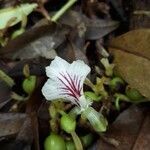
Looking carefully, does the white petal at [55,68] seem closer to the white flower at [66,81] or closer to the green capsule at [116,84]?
the white flower at [66,81]

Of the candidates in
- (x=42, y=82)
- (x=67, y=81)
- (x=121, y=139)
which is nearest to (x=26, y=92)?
(x=42, y=82)

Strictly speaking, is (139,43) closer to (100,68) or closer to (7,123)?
(100,68)

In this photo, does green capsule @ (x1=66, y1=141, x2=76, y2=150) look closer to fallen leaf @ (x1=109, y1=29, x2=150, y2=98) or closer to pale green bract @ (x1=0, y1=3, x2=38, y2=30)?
fallen leaf @ (x1=109, y1=29, x2=150, y2=98)

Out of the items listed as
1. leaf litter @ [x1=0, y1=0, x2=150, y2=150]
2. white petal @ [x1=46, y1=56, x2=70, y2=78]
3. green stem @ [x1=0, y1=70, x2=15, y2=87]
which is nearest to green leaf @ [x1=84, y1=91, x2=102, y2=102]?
leaf litter @ [x1=0, y1=0, x2=150, y2=150]

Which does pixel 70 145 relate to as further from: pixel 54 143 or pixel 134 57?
pixel 134 57

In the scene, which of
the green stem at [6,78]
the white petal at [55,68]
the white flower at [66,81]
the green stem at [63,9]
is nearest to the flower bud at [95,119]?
the white flower at [66,81]

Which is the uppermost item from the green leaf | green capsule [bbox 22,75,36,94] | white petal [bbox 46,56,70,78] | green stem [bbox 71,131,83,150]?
white petal [bbox 46,56,70,78]
